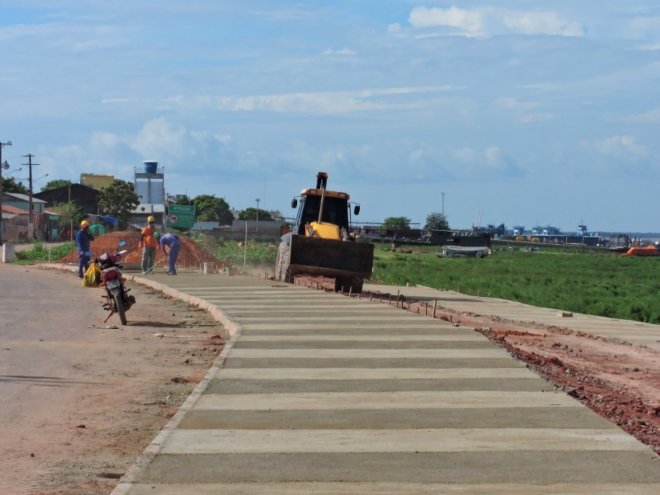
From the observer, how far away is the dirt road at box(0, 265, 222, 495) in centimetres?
912

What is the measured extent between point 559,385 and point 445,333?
424 cm

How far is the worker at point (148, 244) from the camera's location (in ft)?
107

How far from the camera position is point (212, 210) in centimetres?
15400

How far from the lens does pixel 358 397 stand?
1127 centimetres

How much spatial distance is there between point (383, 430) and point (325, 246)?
1956 cm

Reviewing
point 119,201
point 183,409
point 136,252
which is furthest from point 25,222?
point 183,409

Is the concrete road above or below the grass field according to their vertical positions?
above

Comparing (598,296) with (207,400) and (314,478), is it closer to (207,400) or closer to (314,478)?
(207,400)

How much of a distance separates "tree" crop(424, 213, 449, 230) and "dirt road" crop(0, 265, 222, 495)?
141516 millimetres

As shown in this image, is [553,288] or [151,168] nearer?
[553,288]

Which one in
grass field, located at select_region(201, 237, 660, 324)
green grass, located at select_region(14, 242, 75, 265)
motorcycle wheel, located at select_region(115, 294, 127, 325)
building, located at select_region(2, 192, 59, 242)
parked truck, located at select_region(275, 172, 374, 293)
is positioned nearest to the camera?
motorcycle wheel, located at select_region(115, 294, 127, 325)

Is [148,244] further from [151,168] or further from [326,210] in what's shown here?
[151,168]

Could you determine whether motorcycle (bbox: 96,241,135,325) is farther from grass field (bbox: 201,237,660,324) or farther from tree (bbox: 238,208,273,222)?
tree (bbox: 238,208,273,222)

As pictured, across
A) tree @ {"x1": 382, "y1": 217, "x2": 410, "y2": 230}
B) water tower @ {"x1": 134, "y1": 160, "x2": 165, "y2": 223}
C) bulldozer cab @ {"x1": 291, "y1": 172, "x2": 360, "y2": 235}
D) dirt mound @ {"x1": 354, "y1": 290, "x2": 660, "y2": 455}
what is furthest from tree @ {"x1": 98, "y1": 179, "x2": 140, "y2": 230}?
dirt mound @ {"x1": 354, "y1": 290, "x2": 660, "y2": 455}
